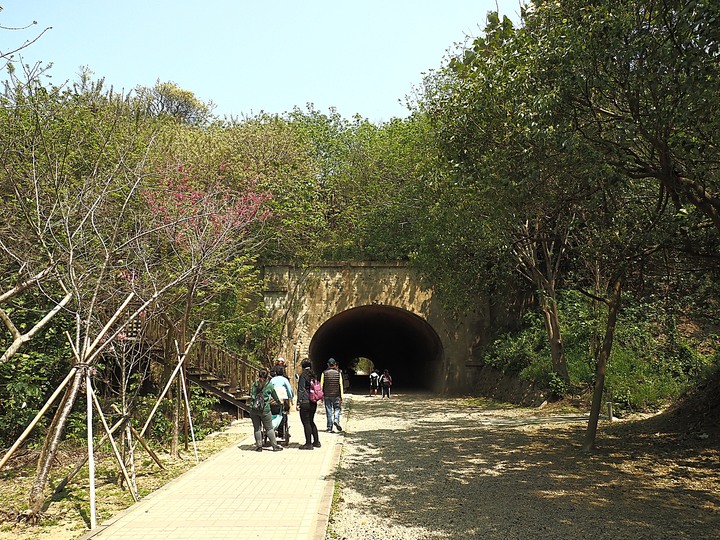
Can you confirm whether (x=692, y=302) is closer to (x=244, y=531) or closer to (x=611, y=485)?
(x=611, y=485)

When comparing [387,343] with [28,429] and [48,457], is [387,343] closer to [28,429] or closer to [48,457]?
[48,457]

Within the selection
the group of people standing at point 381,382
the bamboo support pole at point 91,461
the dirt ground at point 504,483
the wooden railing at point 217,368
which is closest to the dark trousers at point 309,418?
the dirt ground at point 504,483

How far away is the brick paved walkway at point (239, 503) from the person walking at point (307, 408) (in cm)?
73

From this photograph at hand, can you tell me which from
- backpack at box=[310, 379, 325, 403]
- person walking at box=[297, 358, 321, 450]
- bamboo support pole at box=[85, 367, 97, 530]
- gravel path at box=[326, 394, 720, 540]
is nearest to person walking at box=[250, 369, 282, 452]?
person walking at box=[297, 358, 321, 450]

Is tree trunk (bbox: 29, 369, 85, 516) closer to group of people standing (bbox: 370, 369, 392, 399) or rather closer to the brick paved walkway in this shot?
the brick paved walkway

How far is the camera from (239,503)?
668 centimetres

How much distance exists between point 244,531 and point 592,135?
596 centimetres

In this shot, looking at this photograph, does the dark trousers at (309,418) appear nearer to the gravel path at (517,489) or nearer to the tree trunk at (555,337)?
the gravel path at (517,489)

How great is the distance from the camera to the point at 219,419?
14.7 meters

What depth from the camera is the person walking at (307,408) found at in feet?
34.2

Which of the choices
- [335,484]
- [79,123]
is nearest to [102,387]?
[79,123]

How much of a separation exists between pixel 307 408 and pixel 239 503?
378 cm

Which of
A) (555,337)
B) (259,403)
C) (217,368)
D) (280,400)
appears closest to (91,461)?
(259,403)

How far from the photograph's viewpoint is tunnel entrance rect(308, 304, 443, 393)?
25141 mm
